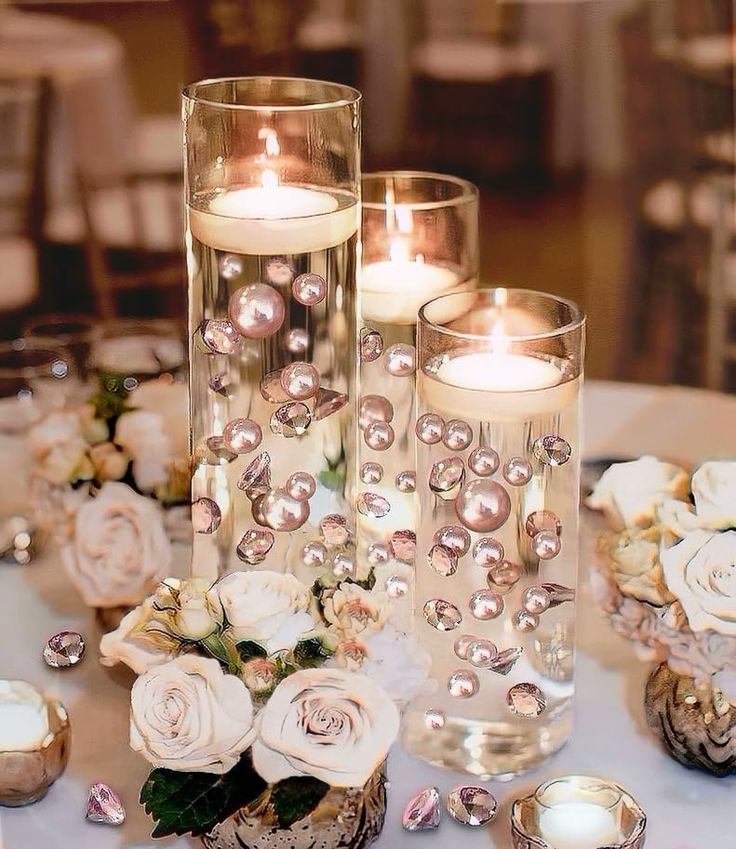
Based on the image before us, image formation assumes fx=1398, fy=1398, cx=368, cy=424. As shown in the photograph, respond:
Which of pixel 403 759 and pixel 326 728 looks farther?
pixel 403 759

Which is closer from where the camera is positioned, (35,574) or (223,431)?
(223,431)

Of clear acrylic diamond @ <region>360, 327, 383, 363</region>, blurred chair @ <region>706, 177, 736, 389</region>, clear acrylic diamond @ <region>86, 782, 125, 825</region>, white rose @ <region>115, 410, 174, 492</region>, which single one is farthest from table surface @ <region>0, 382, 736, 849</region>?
blurred chair @ <region>706, 177, 736, 389</region>

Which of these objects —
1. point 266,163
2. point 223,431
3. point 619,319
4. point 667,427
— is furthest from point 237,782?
point 619,319

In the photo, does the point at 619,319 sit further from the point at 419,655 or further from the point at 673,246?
the point at 419,655

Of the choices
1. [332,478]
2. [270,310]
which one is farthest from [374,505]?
[270,310]

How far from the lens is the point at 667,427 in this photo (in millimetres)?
1203

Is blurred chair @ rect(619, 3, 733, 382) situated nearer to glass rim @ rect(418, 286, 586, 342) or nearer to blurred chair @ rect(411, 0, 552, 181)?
blurred chair @ rect(411, 0, 552, 181)

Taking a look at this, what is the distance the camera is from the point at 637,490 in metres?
0.80

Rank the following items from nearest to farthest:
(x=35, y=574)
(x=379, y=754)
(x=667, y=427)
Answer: (x=379, y=754) → (x=35, y=574) → (x=667, y=427)

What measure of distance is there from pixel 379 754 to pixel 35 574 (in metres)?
0.41

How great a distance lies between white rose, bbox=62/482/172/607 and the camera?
88cm

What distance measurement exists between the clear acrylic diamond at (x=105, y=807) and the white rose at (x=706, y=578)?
32 centimetres

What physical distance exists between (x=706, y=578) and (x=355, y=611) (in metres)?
0.19

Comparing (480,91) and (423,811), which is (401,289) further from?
(480,91)
